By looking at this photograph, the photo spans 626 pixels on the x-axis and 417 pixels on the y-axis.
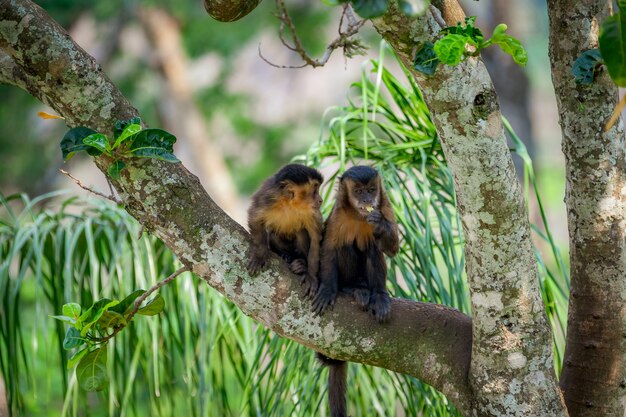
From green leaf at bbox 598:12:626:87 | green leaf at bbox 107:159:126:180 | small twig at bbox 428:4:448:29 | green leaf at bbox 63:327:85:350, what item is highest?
small twig at bbox 428:4:448:29

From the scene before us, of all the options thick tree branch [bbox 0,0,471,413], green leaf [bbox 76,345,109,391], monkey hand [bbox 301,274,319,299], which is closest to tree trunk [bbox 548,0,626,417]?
thick tree branch [bbox 0,0,471,413]

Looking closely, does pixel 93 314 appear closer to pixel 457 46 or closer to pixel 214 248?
pixel 214 248

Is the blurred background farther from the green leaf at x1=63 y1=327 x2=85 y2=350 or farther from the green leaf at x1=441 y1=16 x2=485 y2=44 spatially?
the green leaf at x1=441 y1=16 x2=485 y2=44

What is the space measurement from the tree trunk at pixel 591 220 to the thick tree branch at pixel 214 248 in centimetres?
34

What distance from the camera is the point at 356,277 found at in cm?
245

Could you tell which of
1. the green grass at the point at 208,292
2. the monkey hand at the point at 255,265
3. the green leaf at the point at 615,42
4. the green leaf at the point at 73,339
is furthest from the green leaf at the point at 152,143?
the green grass at the point at 208,292

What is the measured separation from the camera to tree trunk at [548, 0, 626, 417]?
185 centimetres

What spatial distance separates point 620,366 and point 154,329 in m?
1.69

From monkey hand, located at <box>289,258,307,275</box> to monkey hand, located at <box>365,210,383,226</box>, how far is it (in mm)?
235

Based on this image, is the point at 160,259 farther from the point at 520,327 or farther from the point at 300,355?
the point at 520,327

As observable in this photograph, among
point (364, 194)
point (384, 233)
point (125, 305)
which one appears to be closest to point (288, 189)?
point (364, 194)

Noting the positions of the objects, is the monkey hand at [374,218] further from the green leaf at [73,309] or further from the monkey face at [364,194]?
the green leaf at [73,309]

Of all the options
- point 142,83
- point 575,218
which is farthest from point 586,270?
point 142,83

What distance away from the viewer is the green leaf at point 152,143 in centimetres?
165
